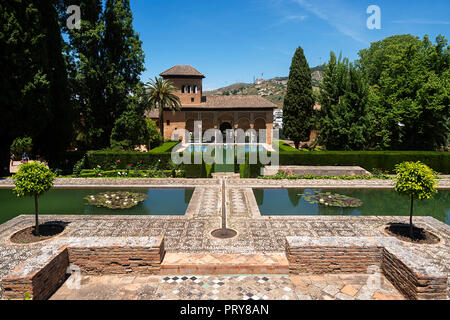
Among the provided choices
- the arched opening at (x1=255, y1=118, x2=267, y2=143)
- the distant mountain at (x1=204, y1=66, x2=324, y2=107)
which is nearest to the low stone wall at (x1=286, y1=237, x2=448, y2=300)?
the arched opening at (x1=255, y1=118, x2=267, y2=143)

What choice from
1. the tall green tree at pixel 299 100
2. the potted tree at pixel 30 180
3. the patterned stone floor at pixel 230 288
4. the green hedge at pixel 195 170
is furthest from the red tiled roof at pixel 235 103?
the patterned stone floor at pixel 230 288

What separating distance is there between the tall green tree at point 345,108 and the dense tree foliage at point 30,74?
19131mm

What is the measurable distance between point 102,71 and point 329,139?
1789 centimetres

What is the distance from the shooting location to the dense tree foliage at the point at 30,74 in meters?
15.9

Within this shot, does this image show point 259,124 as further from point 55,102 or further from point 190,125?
point 55,102

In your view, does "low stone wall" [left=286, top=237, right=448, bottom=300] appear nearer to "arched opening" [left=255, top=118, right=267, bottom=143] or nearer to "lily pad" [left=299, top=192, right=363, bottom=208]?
"lily pad" [left=299, top=192, right=363, bottom=208]

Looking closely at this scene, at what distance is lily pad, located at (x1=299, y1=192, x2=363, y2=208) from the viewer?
1232 cm

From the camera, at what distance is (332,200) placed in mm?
12906

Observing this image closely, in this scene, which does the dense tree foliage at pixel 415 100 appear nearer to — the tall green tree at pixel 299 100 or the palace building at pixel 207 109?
the tall green tree at pixel 299 100

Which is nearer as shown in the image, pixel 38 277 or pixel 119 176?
pixel 38 277

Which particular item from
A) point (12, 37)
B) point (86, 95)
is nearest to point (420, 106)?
point (86, 95)

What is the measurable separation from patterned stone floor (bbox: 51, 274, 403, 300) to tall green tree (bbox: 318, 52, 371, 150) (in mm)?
18436

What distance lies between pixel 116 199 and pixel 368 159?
15612 millimetres

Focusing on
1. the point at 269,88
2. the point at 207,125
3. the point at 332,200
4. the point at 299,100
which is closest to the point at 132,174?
the point at 332,200
